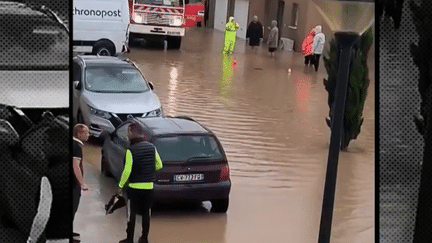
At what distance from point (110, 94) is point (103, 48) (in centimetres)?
74

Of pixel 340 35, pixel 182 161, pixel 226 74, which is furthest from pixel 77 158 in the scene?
pixel 226 74

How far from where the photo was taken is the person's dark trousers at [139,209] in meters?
7.05

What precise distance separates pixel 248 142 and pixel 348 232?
10.9ft

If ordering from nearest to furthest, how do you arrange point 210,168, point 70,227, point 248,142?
1. point 70,227
2. point 210,168
3. point 248,142

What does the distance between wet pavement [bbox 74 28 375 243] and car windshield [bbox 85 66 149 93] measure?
3.98ft

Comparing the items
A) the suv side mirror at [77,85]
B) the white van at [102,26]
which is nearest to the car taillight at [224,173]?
the suv side mirror at [77,85]

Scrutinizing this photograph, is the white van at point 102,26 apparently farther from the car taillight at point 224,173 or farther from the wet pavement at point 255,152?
the car taillight at point 224,173

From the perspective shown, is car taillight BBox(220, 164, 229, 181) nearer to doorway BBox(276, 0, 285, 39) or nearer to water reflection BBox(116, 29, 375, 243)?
water reflection BBox(116, 29, 375, 243)

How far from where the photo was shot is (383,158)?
5.36 metres

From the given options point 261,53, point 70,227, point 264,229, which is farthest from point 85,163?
point 261,53

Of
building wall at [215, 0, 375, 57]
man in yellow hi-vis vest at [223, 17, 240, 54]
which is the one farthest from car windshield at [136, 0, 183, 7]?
building wall at [215, 0, 375, 57]

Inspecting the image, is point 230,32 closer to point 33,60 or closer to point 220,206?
point 220,206

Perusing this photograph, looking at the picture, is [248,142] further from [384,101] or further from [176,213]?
[384,101]

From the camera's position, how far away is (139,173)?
272 inches
